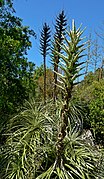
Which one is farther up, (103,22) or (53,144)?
(103,22)

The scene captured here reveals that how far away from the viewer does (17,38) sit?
19.7 feet

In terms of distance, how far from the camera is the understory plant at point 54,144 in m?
4.06

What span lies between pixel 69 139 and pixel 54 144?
10.6 inches

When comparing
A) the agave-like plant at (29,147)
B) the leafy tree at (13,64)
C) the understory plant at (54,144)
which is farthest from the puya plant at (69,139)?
the leafy tree at (13,64)

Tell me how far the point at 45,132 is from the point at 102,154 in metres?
0.97

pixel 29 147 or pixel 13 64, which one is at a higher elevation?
→ pixel 13 64

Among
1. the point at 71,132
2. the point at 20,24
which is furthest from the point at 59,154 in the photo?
the point at 20,24

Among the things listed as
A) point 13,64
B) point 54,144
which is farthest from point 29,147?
point 13,64

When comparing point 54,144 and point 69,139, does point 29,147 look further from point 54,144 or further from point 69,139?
point 69,139

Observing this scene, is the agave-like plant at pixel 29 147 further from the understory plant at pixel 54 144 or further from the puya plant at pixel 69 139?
the puya plant at pixel 69 139

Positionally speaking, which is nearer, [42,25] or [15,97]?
[15,97]

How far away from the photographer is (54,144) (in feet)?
15.2

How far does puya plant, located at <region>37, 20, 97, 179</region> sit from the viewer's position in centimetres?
401

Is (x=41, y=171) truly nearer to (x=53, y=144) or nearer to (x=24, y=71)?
(x=53, y=144)
